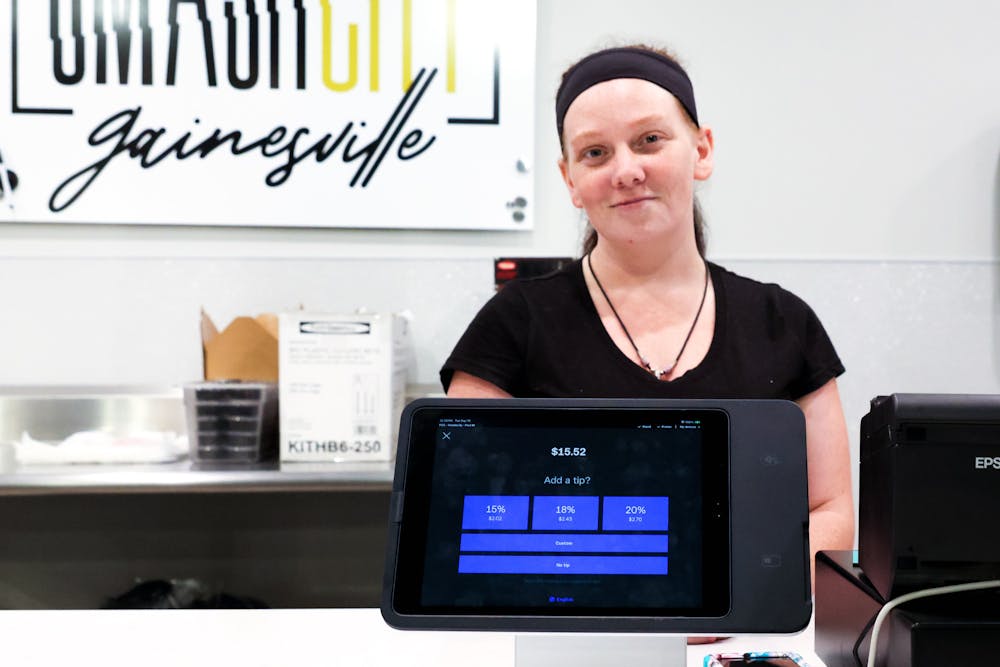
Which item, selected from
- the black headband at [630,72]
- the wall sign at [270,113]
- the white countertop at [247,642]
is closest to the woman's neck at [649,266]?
the black headband at [630,72]

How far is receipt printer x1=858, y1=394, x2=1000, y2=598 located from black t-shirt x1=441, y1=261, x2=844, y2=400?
731mm

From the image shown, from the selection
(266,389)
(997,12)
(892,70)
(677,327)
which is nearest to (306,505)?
(266,389)

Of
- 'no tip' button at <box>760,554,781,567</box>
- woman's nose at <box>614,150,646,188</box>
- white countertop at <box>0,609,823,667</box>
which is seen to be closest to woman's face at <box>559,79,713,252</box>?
woman's nose at <box>614,150,646,188</box>

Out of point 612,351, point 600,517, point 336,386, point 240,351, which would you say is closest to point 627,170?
point 612,351

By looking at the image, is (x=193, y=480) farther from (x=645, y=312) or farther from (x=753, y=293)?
(x=753, y=293)

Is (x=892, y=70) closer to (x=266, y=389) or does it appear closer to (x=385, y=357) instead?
(x=385, y=357)

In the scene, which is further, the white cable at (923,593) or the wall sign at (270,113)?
the wall sign at (270,113)

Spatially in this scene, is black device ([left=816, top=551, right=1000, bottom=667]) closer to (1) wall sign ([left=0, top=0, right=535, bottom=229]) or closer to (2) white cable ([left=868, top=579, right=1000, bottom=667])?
(2) white cable ([left=868, top=579, right=1000, bottom=667])

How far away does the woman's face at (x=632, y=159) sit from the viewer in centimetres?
156

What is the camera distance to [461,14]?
2555 mm

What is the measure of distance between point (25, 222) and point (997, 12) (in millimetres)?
2915

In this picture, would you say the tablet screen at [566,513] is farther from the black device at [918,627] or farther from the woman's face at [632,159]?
the woman's face at [632,159]

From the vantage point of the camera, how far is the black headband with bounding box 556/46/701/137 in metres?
1.59

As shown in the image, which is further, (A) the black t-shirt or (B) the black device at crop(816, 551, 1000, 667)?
(A) the black t-shirt
